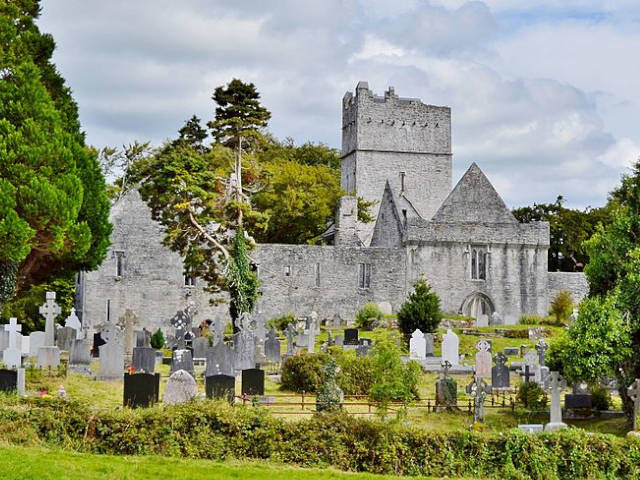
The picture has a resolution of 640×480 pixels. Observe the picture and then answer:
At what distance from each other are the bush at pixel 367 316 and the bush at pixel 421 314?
5756 mm

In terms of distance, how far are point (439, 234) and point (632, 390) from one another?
29.2 meters

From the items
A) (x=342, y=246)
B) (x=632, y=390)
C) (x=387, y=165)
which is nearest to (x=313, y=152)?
(x=387, y=165)

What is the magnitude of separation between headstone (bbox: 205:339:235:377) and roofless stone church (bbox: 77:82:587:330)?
20585 millimetres

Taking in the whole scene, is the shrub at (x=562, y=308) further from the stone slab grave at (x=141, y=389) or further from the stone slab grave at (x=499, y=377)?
the stone slab grave at (x=141, y=389)

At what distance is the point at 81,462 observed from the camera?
41.7ft

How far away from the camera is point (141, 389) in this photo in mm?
17562

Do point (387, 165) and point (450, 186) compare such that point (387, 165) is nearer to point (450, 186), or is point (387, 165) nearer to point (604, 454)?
point (450, 186)

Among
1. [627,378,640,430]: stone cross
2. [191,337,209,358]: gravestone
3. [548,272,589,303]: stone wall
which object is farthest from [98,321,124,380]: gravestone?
[548,272,589,303]: stone wall

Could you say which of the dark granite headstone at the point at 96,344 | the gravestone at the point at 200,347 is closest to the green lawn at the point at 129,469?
the gravestone at the point at 200,347

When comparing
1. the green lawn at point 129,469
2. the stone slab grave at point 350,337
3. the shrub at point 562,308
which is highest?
the shrub at point 562,308

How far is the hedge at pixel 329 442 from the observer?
536 inches

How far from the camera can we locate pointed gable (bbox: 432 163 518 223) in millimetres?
47562

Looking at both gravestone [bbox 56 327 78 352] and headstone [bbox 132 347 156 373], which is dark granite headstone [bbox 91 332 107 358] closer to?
gravestone [bbox 56 327 78 352]

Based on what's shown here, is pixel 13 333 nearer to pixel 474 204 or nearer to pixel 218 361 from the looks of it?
pixel 218 361
